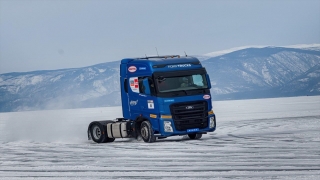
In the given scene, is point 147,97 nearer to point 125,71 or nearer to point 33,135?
point 125,71

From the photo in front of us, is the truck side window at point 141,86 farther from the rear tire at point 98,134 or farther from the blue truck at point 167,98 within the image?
the rear tire at point 98,134

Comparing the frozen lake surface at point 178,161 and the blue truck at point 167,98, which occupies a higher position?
the blue truck at point 167,98

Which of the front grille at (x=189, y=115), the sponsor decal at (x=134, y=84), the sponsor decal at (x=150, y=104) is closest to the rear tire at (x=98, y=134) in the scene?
the sponsor decal at (x=134, y=84)

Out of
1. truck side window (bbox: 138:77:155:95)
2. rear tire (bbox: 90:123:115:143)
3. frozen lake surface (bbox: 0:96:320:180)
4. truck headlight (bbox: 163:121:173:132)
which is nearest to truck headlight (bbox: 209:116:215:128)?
frozen lake surface (bbox: 0:96:320:180)

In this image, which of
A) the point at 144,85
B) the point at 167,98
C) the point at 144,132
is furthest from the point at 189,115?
the point at 144,85

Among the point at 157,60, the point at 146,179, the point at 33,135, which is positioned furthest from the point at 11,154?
the point at 33,135

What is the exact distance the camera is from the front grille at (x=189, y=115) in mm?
22828

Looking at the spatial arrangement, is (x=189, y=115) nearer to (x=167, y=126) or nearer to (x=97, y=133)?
(x=167, y=126)

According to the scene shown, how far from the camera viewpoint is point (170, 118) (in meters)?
22.7

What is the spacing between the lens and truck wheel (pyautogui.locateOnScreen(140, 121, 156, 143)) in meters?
23.0

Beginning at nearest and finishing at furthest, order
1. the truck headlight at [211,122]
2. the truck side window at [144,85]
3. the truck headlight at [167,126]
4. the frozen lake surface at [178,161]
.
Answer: the frozen lake surface at [178,161]
the truck headlight at [167,126]
the truck side window at [144,85]
the truck headlight at [211,122]

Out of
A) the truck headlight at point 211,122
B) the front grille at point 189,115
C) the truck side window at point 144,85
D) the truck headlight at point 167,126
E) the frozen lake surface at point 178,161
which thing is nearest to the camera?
the frozen lake surface at point 178,161

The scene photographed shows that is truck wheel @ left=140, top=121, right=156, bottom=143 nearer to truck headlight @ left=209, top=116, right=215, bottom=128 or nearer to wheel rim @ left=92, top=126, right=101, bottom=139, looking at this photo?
truck headlight @ left=209, top=116, right=215, bottom=128

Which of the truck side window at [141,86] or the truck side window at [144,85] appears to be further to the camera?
the truck side window at [141,86]
